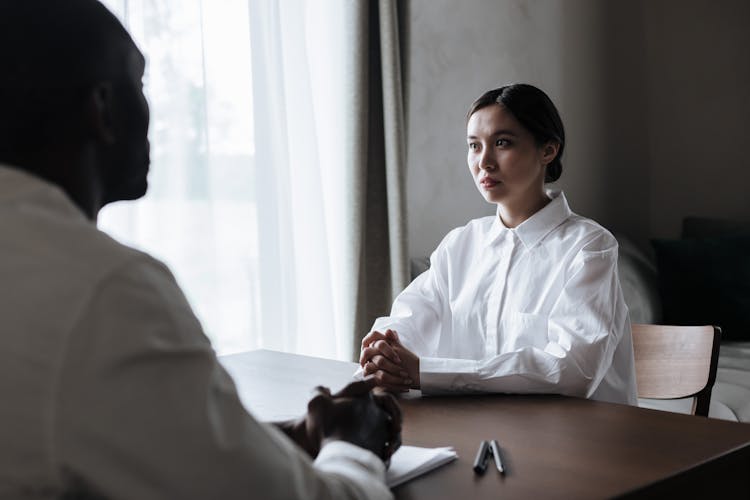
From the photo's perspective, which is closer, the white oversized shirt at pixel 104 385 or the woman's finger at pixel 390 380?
the white oversized shirt at pixel 104 385

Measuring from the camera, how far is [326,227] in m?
2.90

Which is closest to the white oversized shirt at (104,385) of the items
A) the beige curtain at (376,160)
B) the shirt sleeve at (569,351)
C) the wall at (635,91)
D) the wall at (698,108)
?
the shirt sleeve at (569,351)

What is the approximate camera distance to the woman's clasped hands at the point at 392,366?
1567mm

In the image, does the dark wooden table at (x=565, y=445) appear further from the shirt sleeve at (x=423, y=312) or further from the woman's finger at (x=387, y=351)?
the shirt sleeve at (x=423, y=312)

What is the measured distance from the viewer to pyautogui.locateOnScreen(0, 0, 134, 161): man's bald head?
708mm

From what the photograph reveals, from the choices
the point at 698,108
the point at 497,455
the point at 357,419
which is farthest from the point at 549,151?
the point at 698,108

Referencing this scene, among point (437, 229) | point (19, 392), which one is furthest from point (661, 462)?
point (437, 229)

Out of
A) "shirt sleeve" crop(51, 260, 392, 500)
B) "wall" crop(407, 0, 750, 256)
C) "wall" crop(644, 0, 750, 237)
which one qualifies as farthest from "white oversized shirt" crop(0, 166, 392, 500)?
"wall" crop(644, 0, 750, 237)

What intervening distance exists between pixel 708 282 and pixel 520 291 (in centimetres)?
188

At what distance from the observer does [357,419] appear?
3.09 ft

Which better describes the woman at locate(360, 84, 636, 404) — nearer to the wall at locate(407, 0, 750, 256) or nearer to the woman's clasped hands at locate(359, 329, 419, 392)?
the woman's clasped hands at locate(359, 329, 419, 392)

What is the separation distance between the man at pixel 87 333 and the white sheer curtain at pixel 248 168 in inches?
61.9

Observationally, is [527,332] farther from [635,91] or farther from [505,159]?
[635,91]

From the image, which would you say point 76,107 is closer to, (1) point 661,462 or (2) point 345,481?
(2) point 345,481
